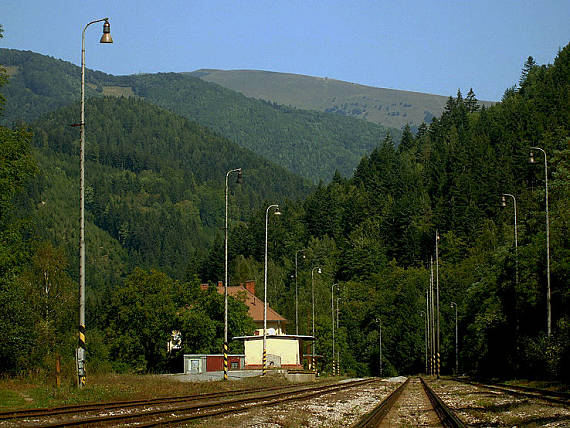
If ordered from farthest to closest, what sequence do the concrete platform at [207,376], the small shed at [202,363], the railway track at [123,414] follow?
the small shed at [202,363], the concrete platform at [207,376], the railway track at [123,414]

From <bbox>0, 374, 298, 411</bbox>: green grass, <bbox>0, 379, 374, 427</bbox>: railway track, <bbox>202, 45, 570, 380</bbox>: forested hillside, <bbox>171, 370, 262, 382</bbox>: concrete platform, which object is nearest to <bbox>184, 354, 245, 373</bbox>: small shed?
<bbox>171, 370, 262, 382</bbox>: concrete platform

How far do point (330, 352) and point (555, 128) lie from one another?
255 feet

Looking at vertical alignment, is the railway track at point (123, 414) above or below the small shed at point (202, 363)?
above

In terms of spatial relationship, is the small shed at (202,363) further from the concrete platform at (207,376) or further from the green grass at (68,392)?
the green grass at (68,392)

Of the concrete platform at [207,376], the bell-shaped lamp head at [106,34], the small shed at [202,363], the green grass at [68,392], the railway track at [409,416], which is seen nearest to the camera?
the railway track at [409,416]

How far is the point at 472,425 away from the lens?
19688 millimetres

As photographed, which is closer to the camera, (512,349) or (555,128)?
(512,349)

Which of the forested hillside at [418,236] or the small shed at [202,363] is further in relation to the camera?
the forested hillside at [418,236]

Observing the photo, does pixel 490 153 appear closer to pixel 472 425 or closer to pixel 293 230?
pixel 293 230

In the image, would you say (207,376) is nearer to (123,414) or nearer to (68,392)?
(68,392)

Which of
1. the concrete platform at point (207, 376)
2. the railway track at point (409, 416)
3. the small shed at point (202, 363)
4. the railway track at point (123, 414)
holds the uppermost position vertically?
the railway track at point (123, 414)

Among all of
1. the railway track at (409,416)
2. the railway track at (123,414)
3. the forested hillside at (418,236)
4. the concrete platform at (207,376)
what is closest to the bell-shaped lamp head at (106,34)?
the railway track at (123,414)

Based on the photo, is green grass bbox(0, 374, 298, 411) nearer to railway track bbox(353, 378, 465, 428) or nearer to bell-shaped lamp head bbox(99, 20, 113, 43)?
railway track bbox(353, 378, 465, 428)

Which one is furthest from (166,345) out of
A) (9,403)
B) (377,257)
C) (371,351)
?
(377,257)
